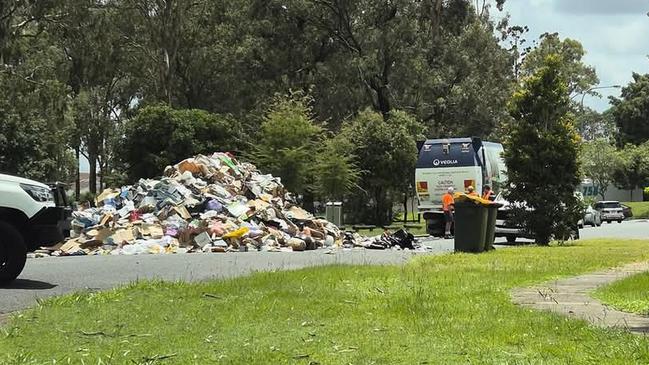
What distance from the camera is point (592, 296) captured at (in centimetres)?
997

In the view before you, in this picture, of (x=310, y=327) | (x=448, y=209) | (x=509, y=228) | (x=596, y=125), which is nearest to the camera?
(x=310, y=327)

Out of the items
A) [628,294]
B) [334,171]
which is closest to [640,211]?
[334,171]

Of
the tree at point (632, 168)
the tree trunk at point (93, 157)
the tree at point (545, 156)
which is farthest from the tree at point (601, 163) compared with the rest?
the tree at point (545, 156)

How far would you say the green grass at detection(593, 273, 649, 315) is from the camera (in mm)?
8836

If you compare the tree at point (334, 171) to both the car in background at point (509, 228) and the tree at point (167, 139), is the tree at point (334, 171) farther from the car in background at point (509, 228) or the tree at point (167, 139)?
the car in background at point (509, 228)

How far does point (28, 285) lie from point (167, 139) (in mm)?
27951

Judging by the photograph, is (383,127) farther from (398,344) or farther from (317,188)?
(398,344)

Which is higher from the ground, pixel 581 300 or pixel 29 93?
pixel 29 93

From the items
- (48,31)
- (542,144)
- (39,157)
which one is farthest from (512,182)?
(39,157)

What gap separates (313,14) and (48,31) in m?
14.2

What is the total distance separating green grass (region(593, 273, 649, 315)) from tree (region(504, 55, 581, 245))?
8.99 metres

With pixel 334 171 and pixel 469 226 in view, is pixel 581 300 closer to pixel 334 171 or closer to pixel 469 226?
pixel 469 226

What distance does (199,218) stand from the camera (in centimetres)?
2159

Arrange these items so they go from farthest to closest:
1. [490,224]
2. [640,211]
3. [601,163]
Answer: [601,163]
[640,211]
[490,224]
